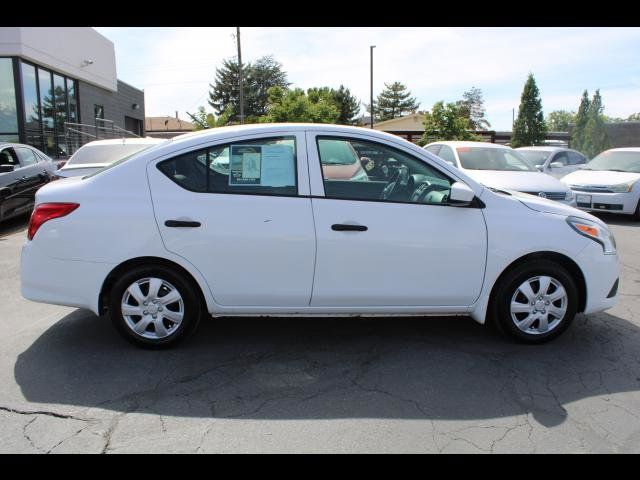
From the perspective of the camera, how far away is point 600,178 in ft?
36.8

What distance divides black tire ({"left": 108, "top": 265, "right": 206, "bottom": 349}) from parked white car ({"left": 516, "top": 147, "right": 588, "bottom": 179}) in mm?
11456

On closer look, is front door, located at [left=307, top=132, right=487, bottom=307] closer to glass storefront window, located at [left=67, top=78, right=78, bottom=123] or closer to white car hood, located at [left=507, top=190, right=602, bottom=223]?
white car hood, located at [left=507, top=190, right=602, bottom=223]

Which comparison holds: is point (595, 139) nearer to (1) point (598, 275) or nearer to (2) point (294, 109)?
(2) point (294, 109)

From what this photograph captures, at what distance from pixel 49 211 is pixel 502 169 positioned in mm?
7731

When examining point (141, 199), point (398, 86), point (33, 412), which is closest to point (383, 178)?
point (141, 199)

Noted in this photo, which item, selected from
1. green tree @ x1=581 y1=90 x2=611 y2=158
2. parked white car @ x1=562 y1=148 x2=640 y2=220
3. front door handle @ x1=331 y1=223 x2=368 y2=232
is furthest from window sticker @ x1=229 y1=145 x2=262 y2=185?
green tree @ x1=581 y1=90 x2=611 y2=158

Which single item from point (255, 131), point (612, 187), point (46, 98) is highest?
point (46, 98)

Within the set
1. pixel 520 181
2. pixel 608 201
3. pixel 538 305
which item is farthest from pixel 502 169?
pixel 538 305

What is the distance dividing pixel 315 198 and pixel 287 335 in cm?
122

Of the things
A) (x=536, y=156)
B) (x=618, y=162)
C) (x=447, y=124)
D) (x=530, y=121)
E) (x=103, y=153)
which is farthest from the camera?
(x=530, y=121)

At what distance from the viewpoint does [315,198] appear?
3.84m

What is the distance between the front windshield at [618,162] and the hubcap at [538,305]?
9150 millimetres

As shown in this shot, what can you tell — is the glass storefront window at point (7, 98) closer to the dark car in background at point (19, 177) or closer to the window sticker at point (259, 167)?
the dark car in background at point (19, 177)

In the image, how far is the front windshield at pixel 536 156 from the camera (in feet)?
44.8
